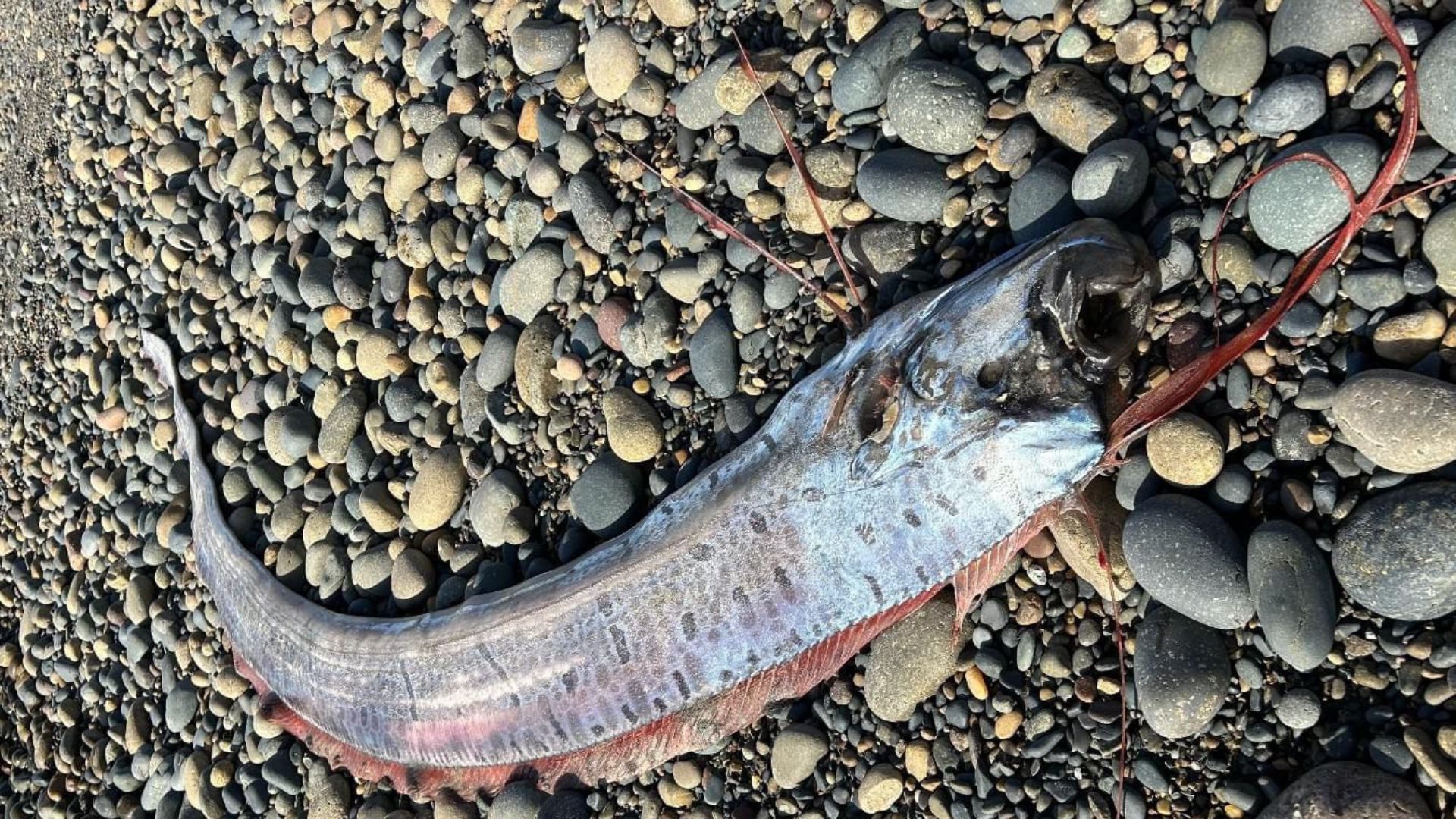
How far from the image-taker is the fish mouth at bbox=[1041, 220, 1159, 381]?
337 cm

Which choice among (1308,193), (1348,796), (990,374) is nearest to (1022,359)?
(990,374)

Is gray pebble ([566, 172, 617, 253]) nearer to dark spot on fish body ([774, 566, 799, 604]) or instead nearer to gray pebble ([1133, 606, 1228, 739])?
dark spot on fish body ([774, 566, 799, 604])

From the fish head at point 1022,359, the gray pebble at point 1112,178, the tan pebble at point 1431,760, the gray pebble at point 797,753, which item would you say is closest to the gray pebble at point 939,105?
the gray pebble at point 1112,178

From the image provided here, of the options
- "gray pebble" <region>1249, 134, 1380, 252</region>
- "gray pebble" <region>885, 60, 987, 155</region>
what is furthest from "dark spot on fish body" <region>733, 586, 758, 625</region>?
"gray pebble" <region>1249, 134, 1380, 252</region>

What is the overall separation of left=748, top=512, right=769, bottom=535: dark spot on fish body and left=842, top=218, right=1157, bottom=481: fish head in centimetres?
44

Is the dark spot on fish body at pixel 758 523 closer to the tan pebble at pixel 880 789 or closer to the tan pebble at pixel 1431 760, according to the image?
the tan pebble at pixel 880 789

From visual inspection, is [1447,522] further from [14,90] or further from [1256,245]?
[14,90]

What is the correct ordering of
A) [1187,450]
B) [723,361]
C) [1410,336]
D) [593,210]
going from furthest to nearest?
[593,210]
[723,361]
[1187,450]
[1410,336]

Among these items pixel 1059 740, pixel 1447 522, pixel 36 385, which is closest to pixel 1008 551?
pixel 1059 740

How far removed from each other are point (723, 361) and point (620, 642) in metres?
1.33

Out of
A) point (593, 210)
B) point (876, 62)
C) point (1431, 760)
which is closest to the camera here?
point (1431, 760)

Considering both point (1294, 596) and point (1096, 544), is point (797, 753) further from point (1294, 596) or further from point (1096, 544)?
point (1294, 596)

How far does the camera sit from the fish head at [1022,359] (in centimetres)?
340

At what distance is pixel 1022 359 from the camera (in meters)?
3.45
